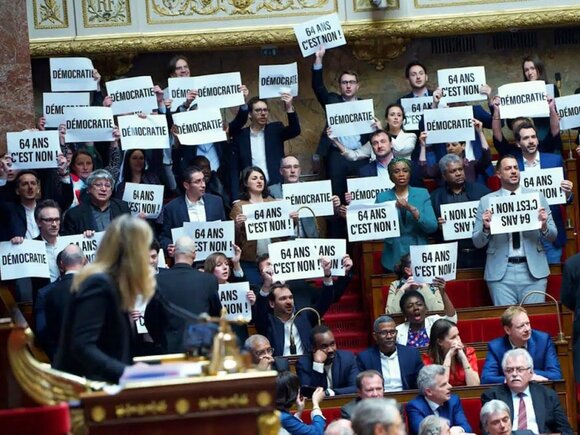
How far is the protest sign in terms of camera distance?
12523 mm

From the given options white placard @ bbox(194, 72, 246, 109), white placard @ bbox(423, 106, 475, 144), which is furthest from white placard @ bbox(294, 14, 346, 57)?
white placard @ bbox(423, 106, 475, 144)

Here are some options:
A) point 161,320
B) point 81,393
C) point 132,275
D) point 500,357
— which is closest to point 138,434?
point 81,393

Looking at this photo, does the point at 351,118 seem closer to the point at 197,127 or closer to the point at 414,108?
the point at 414,108

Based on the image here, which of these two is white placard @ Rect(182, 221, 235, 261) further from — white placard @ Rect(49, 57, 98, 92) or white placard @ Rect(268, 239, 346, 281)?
white placard @ Rect(49, 57, 98, 92)

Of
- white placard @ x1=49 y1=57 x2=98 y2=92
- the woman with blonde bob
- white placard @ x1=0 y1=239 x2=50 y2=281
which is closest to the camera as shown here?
the woman with blonde bob

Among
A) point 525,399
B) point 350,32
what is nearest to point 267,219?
point 525,399

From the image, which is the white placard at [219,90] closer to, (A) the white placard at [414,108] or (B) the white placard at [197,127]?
(B) the white placard at [197,127]

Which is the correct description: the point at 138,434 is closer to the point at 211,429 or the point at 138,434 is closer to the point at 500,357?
the point at 211,429

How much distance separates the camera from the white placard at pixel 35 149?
13.1 m

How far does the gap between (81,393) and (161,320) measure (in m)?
2.61

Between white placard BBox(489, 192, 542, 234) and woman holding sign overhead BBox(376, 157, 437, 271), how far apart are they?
1.75ft

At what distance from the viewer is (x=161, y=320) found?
838 cm

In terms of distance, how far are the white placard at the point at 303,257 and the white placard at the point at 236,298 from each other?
40 cm

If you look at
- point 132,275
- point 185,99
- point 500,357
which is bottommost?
point 500,357
